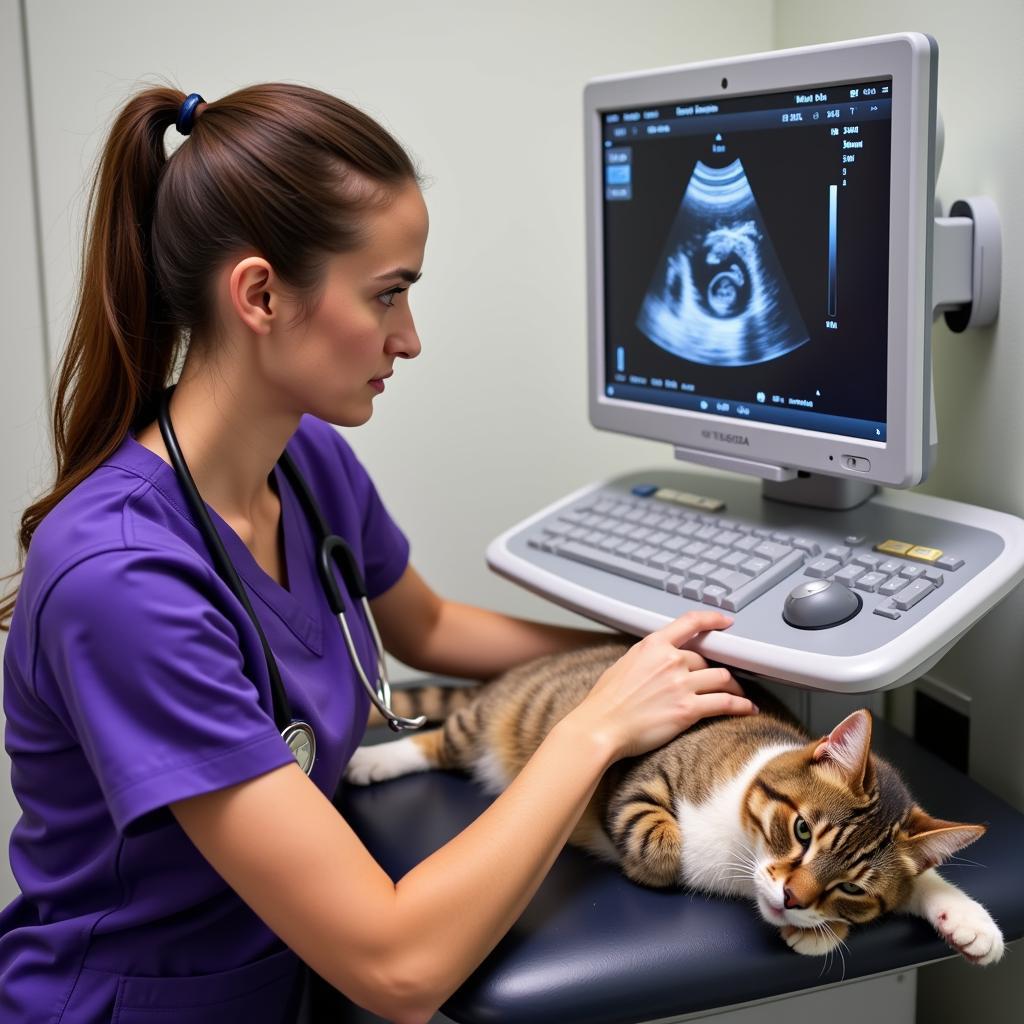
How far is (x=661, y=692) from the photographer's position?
3.17 feet

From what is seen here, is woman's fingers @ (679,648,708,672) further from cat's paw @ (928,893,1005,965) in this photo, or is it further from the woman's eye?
the woman's eye

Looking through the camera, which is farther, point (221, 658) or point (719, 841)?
point (719, 841)

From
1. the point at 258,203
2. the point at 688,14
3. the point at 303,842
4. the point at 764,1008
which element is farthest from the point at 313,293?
Result: the point at 688,14

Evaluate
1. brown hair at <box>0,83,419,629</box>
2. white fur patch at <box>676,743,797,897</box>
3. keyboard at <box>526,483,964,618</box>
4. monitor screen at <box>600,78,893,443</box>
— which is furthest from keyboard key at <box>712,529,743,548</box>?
brown hair at <box>0,83,419,629</box>

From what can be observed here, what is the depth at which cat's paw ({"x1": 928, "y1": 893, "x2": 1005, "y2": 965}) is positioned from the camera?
0.84 m

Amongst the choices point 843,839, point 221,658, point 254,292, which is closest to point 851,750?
point 843,839

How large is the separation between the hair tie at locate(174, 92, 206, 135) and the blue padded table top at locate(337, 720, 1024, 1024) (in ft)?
2.28

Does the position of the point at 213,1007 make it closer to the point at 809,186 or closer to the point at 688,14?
the point at 809,186

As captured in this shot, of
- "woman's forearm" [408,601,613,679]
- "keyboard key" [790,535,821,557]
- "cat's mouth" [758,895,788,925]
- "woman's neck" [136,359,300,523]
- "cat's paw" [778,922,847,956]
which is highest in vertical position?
"woman's neck" [136,359,300,523]

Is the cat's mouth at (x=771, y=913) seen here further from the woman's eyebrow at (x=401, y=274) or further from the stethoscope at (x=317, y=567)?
the woman's eyebrow at (x=401, y=274)

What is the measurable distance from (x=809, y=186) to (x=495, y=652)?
64cm

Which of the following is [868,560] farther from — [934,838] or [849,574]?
[934,838]

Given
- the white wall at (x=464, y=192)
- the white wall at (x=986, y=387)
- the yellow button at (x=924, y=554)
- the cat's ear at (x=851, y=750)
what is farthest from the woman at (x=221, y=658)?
the white wall at (x=464, y=192)

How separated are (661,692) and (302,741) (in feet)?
1.05
